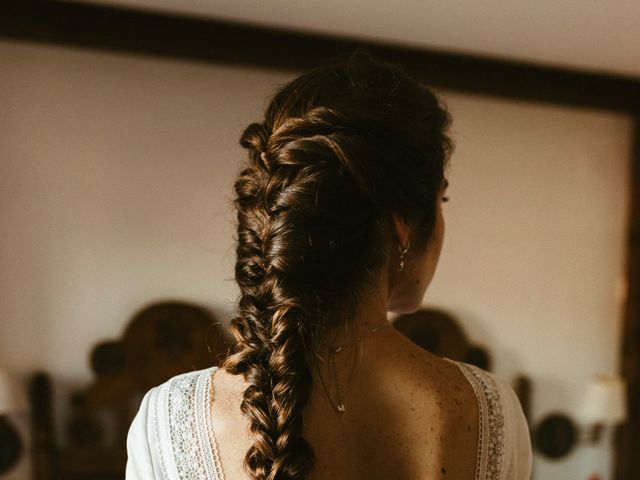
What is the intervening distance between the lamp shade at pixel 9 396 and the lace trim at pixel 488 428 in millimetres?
1856

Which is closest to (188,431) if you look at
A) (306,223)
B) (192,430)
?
(192,430)

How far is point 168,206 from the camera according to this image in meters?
2.21

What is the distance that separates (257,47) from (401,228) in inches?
67.8

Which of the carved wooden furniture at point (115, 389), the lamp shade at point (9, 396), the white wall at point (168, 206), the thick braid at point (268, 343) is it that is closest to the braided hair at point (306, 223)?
the thick braid at point (268, 343)

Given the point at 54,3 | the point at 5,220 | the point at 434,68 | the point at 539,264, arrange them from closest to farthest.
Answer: the point at 54,3
the point at 5,220
the point at 434,68
the point at 539,264

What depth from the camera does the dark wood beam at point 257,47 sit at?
75.7 inches

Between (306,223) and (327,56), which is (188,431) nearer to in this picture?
(306,223)

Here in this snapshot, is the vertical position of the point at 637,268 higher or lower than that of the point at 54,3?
lower

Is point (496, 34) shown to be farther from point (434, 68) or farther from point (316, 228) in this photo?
point (316, 228)

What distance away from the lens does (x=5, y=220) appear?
6.73 feet

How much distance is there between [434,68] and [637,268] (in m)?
1.55

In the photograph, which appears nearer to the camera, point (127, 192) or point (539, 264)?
point (127, 192)

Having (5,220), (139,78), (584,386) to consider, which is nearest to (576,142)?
(584,386)

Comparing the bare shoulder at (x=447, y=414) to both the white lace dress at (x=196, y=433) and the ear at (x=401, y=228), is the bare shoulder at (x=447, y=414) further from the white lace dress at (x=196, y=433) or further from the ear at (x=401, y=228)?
the ear at (x=401, y=228)
